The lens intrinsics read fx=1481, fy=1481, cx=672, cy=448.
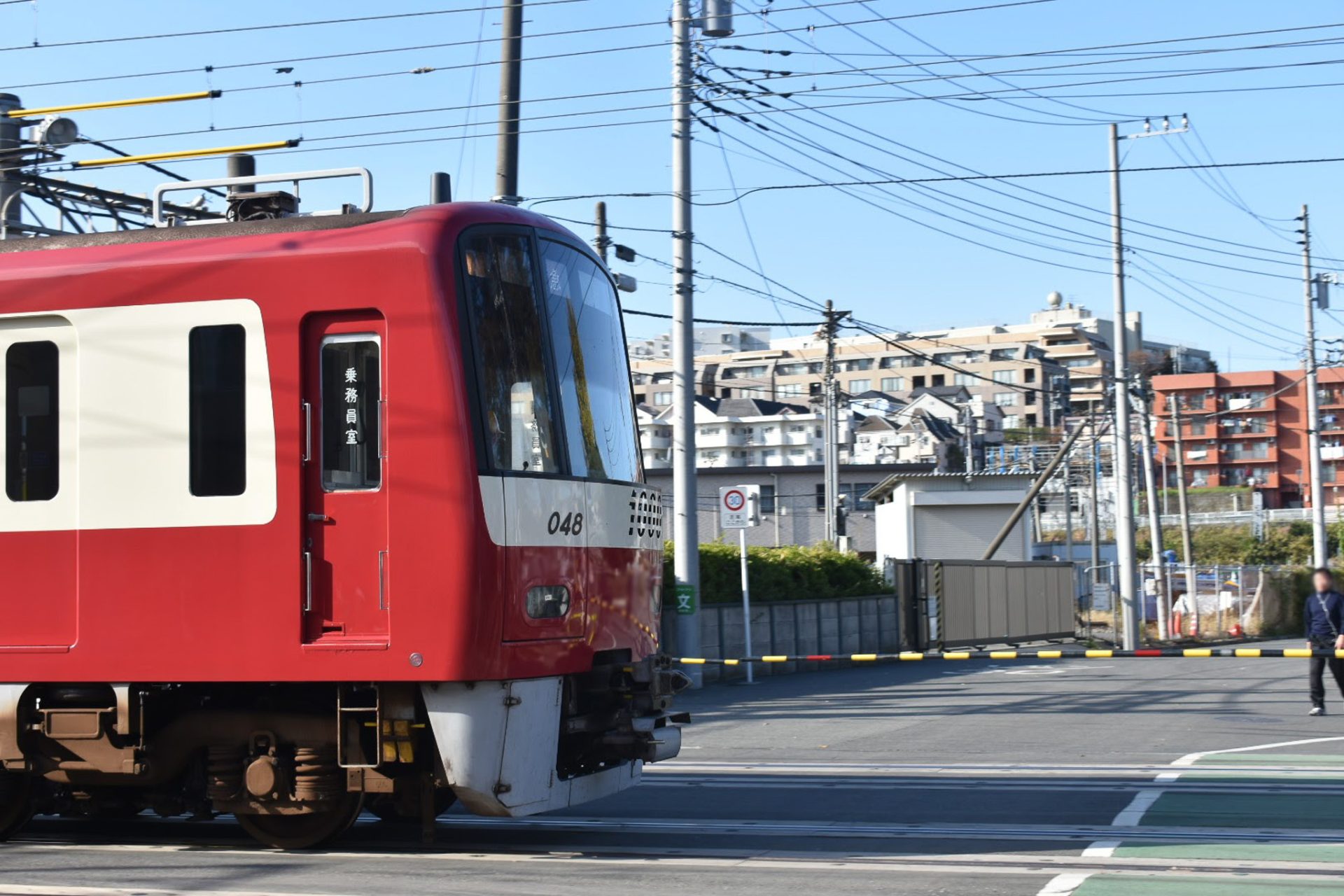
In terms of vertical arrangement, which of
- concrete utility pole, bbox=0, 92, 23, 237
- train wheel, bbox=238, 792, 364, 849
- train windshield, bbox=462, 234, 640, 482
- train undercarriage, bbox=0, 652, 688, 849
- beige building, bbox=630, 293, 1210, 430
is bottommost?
train wheel, bbox=238, 792, 364, 849

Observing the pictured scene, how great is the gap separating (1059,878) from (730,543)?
1686cm

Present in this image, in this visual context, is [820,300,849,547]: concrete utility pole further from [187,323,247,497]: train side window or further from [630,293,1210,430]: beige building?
[630,293,1210,430]: beige building

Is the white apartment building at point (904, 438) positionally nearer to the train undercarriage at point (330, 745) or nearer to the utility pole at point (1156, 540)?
the utility pole at point (1156, 540)

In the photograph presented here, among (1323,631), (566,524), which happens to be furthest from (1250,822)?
(1323,631)

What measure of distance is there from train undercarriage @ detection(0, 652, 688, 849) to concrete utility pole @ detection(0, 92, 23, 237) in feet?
20.0

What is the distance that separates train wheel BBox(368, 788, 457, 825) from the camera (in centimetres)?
841

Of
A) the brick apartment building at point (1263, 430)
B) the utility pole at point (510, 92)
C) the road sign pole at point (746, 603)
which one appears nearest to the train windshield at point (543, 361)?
the utility pole at point (510, 92)

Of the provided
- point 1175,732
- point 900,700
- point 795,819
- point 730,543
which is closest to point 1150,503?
point 730,543

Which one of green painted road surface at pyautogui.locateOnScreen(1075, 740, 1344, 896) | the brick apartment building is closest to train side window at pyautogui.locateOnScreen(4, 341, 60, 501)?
green painted road surface at pyautogui.locateOnScreen(1075, 740, 1344, 896)

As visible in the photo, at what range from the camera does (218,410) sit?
8.02 meters

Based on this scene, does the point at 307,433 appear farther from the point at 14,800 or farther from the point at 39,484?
the point at 14,800

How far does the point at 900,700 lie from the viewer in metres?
19.0

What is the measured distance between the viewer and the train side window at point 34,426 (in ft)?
27.2

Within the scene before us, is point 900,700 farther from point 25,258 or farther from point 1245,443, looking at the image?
point 1245,443
